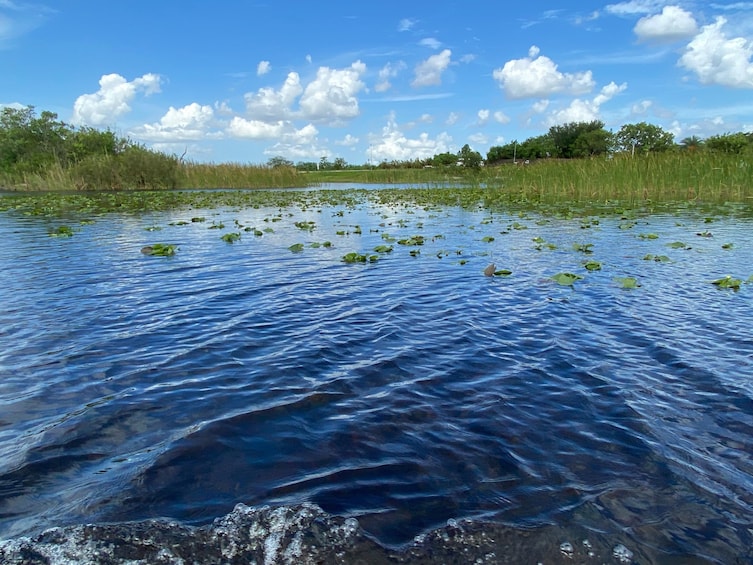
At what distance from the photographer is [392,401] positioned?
4176mm

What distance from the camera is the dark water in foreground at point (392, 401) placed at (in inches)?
113

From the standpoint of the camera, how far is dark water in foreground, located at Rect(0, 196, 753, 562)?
287cm

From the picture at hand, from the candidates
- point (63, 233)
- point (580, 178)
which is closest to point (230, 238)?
point (63, 233)

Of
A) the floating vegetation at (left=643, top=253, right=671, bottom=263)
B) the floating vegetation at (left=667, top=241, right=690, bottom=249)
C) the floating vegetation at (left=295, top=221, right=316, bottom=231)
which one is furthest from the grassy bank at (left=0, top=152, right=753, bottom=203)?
the floating vegetation at (left=643, top=253, right=671, bottom=263)

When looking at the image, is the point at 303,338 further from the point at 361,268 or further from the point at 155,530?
the point at 361,268

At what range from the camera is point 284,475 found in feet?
10.4

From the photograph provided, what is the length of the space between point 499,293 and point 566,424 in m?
4.08

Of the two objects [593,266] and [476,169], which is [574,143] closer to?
[476,169]

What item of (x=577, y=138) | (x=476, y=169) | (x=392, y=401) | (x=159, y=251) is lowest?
(x=392, y=401)

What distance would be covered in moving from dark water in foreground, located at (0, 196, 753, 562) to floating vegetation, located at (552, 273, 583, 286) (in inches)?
6.7

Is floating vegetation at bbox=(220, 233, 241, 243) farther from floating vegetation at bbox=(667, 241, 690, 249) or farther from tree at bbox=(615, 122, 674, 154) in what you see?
tree at bbox=(615, 122, 674, 154)

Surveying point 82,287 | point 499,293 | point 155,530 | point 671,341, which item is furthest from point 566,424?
point 82,287

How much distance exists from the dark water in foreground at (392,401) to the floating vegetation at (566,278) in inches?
6.7

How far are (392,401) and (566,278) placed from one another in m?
5.15
